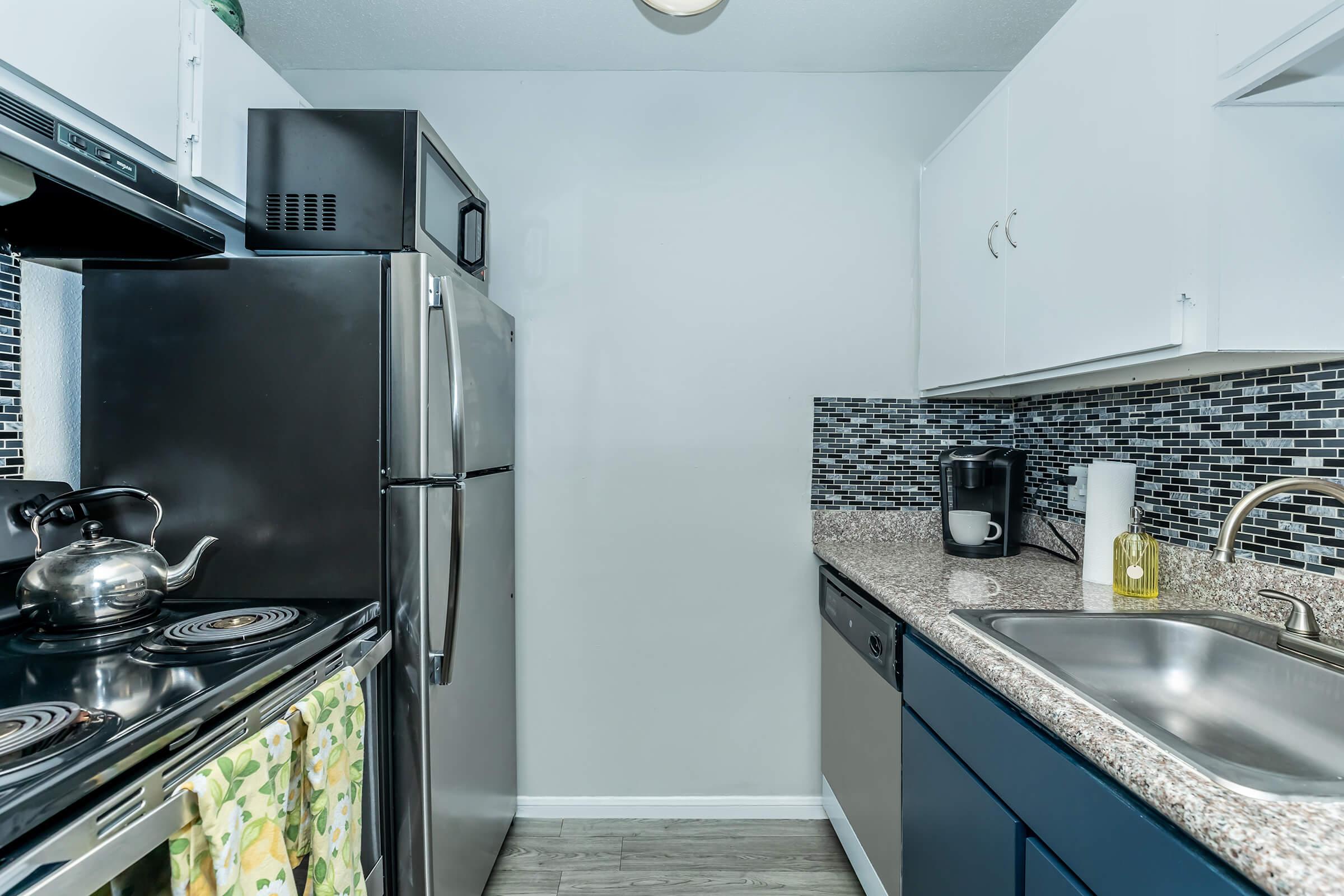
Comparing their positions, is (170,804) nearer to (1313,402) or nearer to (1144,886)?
(1144,886)

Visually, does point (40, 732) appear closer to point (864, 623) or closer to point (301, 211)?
point (301, 211)

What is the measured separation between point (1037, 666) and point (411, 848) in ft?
4.38

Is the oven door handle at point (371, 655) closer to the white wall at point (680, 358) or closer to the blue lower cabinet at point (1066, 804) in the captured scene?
the white wall at point (680, 358)

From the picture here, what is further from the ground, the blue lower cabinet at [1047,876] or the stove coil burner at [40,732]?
the stove coil burner at [40,732]

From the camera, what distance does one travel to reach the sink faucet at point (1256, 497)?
1.00 m

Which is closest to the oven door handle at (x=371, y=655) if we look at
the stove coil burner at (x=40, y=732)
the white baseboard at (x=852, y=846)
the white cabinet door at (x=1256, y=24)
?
→ the stove coil burner at (x=40, y=732)

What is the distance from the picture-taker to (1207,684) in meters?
1.21

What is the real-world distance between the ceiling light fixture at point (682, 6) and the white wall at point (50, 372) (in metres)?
1.52

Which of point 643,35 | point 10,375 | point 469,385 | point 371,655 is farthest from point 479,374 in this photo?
point 643,35

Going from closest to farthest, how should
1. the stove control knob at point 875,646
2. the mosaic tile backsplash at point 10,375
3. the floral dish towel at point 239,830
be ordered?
the floral dish towel at point 239,830, the mosaic tile backsplash at point 10,375, the stove control knob at point 875,646

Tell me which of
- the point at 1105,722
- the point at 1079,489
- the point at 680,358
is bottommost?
the point at 1105,722

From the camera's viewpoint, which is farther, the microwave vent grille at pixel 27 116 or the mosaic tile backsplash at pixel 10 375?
the mosaic tile backsplash at pixel 10 375

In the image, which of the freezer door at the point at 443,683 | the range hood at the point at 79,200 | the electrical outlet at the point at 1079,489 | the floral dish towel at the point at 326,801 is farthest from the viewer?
the electrical outlet at the point at 1079,489

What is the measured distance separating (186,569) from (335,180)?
911 millimetres
